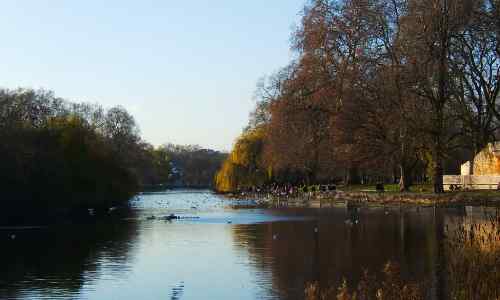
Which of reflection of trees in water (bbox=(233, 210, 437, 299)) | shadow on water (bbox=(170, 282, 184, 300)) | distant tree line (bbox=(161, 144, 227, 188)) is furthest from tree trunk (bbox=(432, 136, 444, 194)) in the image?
distant tree line (bbox=(161, 144, 227, 188))

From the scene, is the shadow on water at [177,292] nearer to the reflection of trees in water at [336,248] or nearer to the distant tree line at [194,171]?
the reflection of trees in water at [336,248]

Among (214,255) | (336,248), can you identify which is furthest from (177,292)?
(336,248)

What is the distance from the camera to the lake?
20391 mm

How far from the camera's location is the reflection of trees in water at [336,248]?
21406 millimetres

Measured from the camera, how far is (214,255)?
27.1 metres

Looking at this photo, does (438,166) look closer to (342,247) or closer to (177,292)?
(342,247)

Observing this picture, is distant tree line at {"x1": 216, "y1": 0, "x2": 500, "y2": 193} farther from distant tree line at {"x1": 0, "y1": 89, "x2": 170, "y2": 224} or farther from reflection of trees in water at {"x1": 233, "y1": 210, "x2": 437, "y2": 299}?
distant tree line at {"x1": 0, "y1": 89, "x2": 170, "y2": 224}

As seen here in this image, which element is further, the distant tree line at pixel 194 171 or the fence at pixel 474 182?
the distant tree line at pixel 194 171

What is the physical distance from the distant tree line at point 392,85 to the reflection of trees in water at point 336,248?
8.33 metres

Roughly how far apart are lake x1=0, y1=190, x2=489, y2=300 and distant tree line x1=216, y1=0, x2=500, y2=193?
7479mm

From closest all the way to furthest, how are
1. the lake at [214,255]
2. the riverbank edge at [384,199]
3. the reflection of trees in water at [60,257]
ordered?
the lake at [214,255] < the reflection of trees in water at [60,257] < the riverbank edge at [384,199]

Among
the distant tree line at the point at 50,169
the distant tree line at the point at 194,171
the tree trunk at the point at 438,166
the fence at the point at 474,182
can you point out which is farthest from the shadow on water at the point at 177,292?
the distant tree line at the point at 194,171

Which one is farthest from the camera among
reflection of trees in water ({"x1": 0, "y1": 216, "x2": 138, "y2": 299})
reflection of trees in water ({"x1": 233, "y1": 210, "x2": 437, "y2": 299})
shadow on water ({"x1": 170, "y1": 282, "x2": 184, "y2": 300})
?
reflection of trees in water ({"x1": 233, "y1": 210, "x2": 437, "y2": 299})

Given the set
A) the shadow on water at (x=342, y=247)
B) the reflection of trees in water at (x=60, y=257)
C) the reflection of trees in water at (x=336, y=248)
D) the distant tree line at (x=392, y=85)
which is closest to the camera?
the shadow on water at (x=342, y=247)
